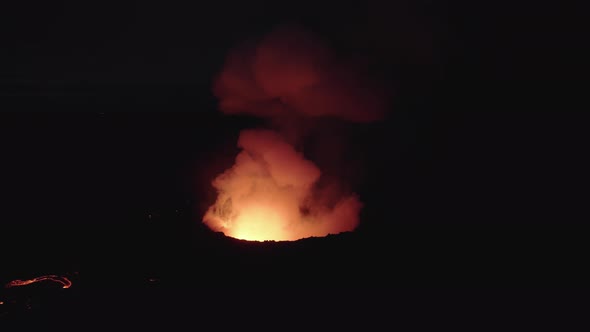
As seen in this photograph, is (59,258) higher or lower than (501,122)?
lower

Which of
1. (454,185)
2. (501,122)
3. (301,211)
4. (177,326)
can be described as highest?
(501,122)

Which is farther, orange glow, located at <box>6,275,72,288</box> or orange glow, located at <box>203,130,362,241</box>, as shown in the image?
orange glow, located at <box>203,130,362,241</box>

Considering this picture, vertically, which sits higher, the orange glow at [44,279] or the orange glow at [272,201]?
the orange glow at [272,201]

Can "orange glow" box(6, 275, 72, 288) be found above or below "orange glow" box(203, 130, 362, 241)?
below

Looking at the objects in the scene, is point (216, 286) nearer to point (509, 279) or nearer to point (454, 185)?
point (509, 279)

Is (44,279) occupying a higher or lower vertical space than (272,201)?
lower

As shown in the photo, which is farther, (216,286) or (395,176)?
(395,176)

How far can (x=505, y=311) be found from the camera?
24.6ft

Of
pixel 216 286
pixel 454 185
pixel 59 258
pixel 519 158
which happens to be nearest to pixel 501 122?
pixel 519 158

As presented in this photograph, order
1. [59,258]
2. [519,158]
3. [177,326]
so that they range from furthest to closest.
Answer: [519,158]
[59,258]
[177,326]

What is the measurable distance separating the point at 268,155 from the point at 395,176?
733 centimetres

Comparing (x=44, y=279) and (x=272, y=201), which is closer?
(x=44, y=279)

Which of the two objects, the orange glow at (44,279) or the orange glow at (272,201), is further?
the orange glow at (272,201)

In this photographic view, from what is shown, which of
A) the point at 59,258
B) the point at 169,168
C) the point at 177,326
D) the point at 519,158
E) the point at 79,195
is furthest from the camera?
the point at 169,168
